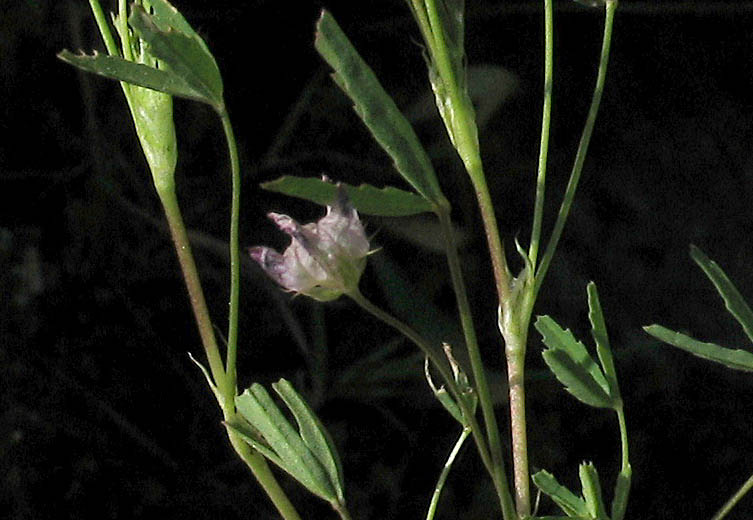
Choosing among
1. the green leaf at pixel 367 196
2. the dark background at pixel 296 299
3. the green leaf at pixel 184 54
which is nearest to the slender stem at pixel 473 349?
the green leaf at pixel 367 196

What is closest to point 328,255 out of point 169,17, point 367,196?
point 367,196

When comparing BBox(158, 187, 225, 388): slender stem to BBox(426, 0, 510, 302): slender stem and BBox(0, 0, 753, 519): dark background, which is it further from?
BBox(0, 0, 753, 519): dark background

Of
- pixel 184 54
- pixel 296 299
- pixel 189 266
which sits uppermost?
pixel 184 54

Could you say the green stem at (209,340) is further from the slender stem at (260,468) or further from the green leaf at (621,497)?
the green leaf at (621,497)

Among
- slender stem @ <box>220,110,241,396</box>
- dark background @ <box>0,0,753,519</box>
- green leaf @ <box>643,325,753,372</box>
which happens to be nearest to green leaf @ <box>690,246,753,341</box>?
green leaf @ <box>643,325,753,372</box>

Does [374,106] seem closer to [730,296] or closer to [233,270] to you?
[233,270]

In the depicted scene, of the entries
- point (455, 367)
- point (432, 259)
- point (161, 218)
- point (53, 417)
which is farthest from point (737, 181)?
point (455, 367)
